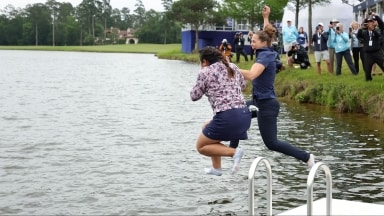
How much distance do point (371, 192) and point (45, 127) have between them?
10402 mm

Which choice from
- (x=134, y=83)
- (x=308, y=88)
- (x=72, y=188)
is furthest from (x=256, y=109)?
(x=134, y=83)

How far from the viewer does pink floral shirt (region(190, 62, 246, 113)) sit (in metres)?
9.33

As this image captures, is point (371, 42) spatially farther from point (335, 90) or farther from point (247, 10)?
point (247, 10)

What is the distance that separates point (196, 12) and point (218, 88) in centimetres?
8859

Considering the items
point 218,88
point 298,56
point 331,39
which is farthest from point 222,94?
point 298,56

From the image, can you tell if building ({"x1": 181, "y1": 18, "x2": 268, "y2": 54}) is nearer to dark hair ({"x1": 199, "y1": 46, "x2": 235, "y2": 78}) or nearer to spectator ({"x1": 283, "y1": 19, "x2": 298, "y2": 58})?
spectator ({"x1": 283, "y1": 19, "x2": 298, "y2": 58})

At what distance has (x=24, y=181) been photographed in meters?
11.1

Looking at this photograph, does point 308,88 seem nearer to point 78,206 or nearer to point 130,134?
point 130,134

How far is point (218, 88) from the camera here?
9336 mm

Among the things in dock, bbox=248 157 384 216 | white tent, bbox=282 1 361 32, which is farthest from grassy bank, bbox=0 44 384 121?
white tent, bbox=282 1 361 32

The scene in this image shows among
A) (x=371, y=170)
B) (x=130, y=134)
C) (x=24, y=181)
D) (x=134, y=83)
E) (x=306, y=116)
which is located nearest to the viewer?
(x=24, y=181)

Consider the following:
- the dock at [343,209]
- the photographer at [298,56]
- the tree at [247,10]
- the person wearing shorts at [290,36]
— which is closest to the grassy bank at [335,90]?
the photographer at [298,56]

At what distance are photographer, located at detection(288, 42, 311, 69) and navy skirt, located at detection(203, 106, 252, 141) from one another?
20.3 metres

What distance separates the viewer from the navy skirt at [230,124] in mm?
9320
